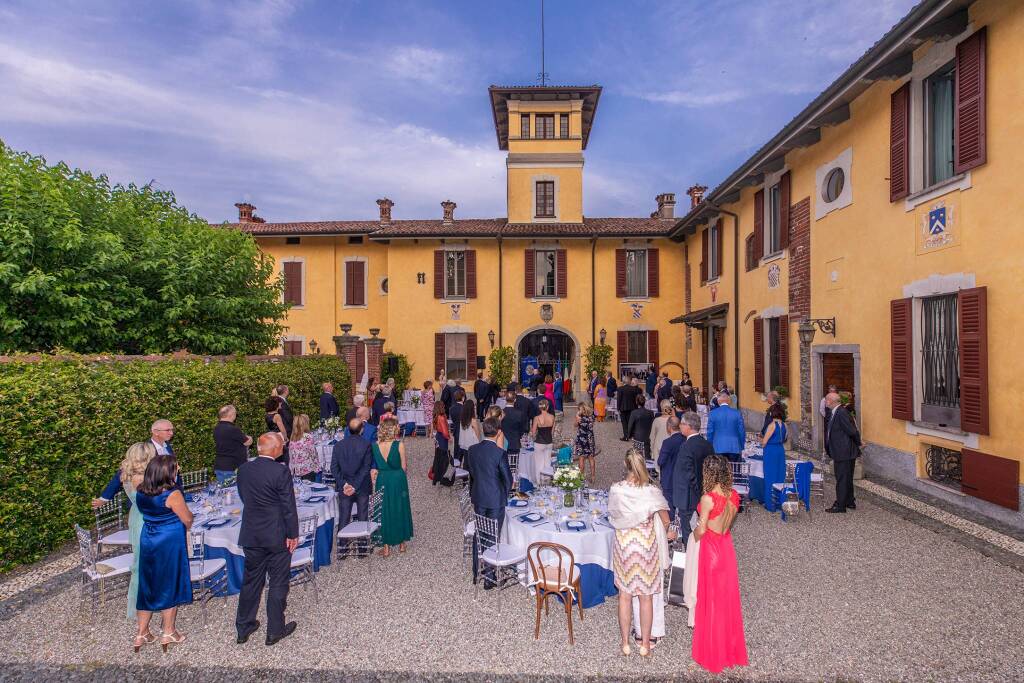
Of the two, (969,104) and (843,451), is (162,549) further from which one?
(969,104)

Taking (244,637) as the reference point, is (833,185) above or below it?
above

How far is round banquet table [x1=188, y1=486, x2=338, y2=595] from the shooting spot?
5.11 metres

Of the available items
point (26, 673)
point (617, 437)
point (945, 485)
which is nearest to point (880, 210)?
point (945, 485)

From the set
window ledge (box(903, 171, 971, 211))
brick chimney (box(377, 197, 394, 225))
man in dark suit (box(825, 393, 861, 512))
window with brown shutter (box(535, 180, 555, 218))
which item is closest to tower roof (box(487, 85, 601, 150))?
window with brown shutter (box(535, 180, 555, 218))

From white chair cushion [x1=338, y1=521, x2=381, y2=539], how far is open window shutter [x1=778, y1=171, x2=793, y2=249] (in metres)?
11.4

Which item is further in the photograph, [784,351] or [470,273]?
[470,273]

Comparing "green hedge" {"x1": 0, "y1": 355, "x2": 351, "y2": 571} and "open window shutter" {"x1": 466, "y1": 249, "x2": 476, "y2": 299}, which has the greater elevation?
"open window shutter" {"x1": 466, "y1": 249, "x2": 476, "y2": 299}

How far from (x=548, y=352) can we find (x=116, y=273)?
47.5 ft

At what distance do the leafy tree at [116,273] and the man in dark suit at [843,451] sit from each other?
38.4 feet

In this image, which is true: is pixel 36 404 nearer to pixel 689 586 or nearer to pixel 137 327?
pixel 137 327

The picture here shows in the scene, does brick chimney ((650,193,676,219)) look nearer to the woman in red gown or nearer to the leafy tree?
the leafy tree

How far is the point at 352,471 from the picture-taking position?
5934mm

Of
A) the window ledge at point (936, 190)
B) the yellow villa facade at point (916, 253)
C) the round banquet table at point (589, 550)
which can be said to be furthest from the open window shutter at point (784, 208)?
the round banquet table at point (589, 550)

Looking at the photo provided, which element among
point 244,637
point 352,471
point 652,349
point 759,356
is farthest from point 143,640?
point 652,349
